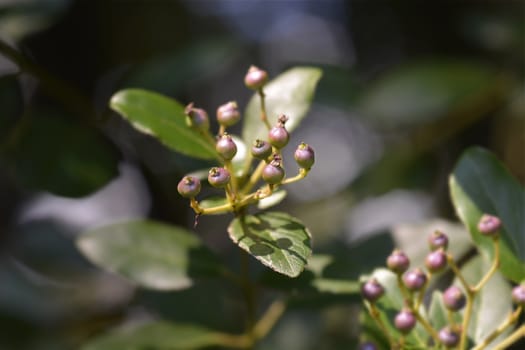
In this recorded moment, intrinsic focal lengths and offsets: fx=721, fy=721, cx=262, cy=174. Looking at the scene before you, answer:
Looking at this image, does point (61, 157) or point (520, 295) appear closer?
point (520, 295)

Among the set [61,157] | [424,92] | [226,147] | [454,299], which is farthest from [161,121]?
[424,92]

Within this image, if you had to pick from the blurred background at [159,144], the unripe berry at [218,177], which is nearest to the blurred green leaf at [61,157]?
the blurred background at [159,144]

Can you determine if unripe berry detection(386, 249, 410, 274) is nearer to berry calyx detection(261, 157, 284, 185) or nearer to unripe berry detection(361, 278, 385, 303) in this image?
unripe berry detection(361, 278, 385, 303)

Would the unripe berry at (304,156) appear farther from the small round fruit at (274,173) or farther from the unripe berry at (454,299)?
the unripe berry at (454,299)

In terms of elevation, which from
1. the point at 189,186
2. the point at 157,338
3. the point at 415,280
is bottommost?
the point at 157,338

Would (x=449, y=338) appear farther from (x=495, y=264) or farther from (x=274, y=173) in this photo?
(x=274, y=173)

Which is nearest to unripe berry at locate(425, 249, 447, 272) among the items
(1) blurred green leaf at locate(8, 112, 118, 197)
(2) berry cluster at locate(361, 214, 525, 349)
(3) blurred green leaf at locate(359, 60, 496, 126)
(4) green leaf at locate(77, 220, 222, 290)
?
(2) berry cluster at locate(361, 214, 525, 349)
